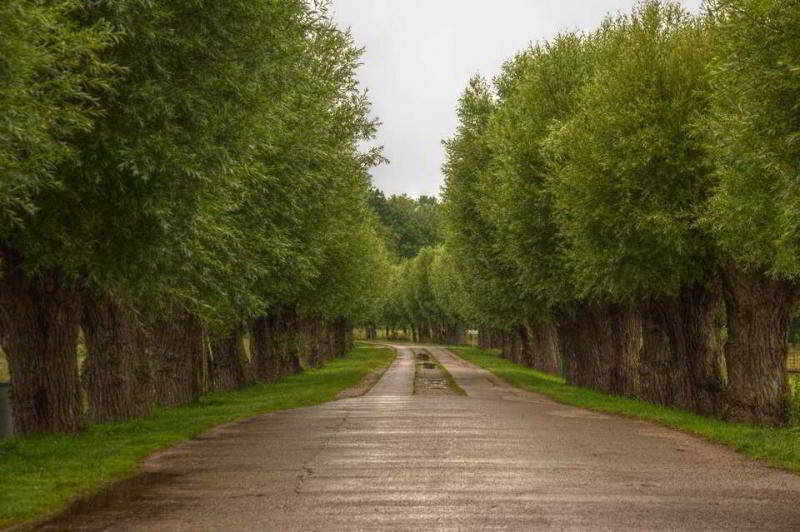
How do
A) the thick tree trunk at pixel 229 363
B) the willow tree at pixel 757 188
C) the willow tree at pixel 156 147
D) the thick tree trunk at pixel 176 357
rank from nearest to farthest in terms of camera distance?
the willow tree at pixel 156 147, the willow tree at pixel 757 188, the thick tree trunk at pixel 176 357, the thick tree trunk at pixel 229 363

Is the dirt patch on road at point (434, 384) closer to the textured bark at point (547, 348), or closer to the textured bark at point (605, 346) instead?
the textured bark at point (605, 346)

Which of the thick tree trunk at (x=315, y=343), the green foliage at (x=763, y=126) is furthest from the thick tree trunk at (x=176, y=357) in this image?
the thick tree trunk at (x=315, y=343)

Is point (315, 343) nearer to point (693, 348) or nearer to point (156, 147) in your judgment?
point (693, 348)

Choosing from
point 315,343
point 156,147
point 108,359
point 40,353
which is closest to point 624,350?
point 108,359

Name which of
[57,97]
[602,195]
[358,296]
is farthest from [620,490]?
[358,296]

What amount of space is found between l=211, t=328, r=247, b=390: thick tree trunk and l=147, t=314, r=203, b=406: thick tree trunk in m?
8.21

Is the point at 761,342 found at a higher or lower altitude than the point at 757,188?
lower

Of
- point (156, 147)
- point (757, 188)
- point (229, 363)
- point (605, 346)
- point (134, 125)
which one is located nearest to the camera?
point (156, 147)

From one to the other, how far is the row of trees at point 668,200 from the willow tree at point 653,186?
0.05m

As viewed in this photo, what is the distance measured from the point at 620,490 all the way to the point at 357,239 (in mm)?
36682

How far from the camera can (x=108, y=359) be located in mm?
→ 23219

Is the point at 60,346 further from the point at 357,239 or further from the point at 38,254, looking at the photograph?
the point at 357,239

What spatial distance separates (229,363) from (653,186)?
2135cm

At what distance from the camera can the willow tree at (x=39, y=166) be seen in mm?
11117
